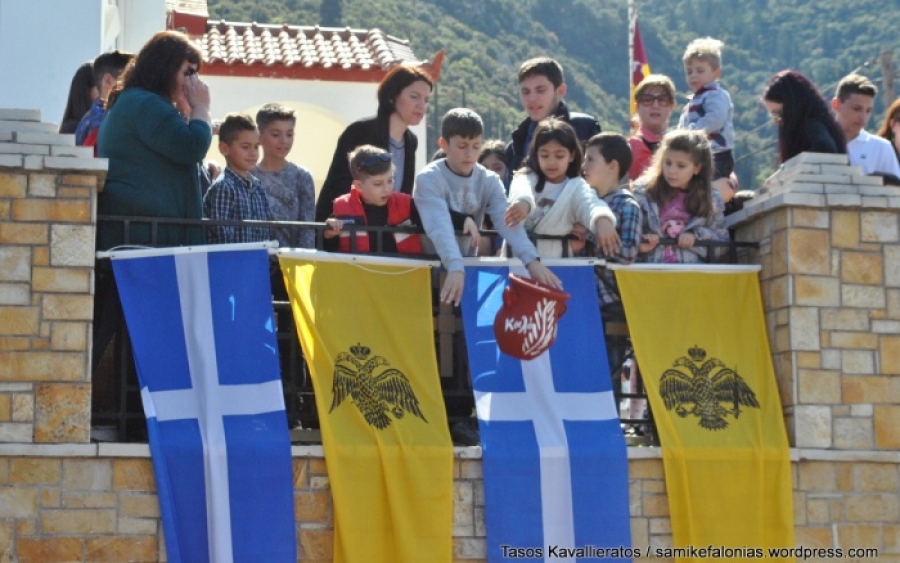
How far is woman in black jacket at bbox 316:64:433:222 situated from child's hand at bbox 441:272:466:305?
1120 millimetres

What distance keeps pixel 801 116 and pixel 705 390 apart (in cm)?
179

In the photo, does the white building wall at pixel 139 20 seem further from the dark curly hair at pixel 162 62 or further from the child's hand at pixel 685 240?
the child's hand at pixel 685 240

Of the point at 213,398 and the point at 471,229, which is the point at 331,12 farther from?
the point at 213,398

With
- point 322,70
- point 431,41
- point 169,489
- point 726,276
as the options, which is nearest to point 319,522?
point 169,489

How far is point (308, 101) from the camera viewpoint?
17.9m

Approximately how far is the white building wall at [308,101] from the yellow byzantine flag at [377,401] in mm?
10145

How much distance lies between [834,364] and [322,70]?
1066cm

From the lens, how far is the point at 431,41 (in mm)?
36219

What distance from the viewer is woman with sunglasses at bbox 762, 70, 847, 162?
28.6 feet

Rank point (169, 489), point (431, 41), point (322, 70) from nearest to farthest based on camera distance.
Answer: point (169, 489) → point (322, 70) → point (431, 41)

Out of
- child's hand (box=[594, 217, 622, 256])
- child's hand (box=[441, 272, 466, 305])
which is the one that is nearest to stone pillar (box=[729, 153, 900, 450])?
child's hand (box=[594, 217, 622, 256])

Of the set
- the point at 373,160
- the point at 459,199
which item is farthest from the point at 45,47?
the point at 459,199

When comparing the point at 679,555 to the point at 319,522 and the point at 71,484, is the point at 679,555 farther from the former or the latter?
the point at 71,484

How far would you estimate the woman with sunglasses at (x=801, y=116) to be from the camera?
8.71 m
